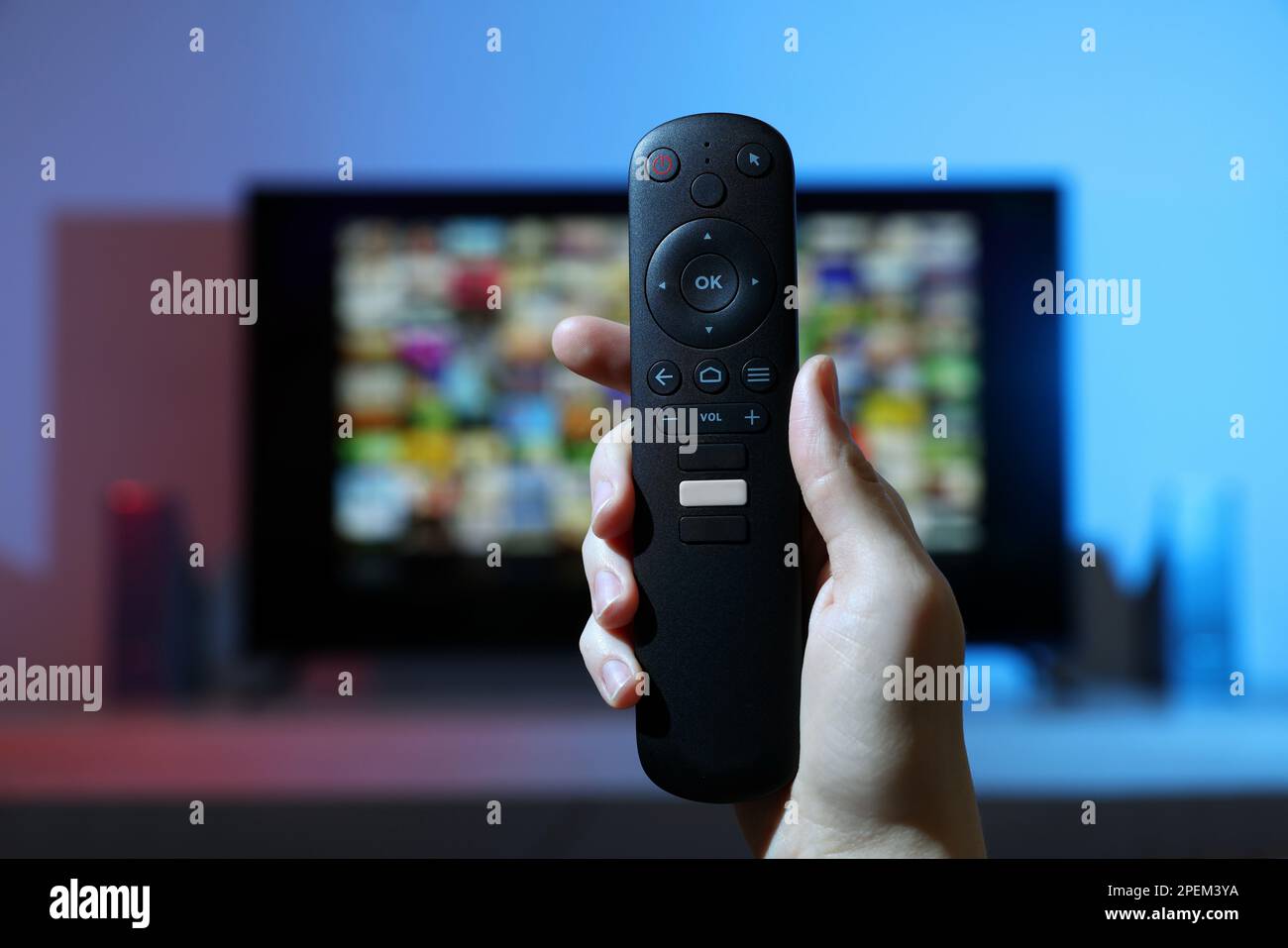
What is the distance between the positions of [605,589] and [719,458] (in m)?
0.10

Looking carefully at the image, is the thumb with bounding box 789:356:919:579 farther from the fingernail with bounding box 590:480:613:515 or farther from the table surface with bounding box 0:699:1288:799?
the table surface with bounding box 0:699:1288:799

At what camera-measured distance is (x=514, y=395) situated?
1275 millimetres

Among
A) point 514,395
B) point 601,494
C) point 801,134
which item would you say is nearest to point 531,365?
point 514,395

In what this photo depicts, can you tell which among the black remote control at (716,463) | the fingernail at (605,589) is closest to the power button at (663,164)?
the black remote control at (716,463)

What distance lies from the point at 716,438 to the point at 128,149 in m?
1.32

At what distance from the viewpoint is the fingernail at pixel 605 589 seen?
1.70 ft

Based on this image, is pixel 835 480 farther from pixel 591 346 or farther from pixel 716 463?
pixel 591 346

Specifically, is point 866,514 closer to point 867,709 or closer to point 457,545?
point 867,709

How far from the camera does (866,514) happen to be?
0.51 metres

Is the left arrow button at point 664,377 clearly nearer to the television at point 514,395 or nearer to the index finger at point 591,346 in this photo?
the index finger at point 591,346

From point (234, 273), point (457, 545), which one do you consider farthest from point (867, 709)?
point (234, 273)

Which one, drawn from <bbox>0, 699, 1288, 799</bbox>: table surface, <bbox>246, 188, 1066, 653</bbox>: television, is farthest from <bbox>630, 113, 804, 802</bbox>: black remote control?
<bbox>246, 188, 1066, 653</bbox>: television

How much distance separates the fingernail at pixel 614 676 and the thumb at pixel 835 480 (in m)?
0.13
